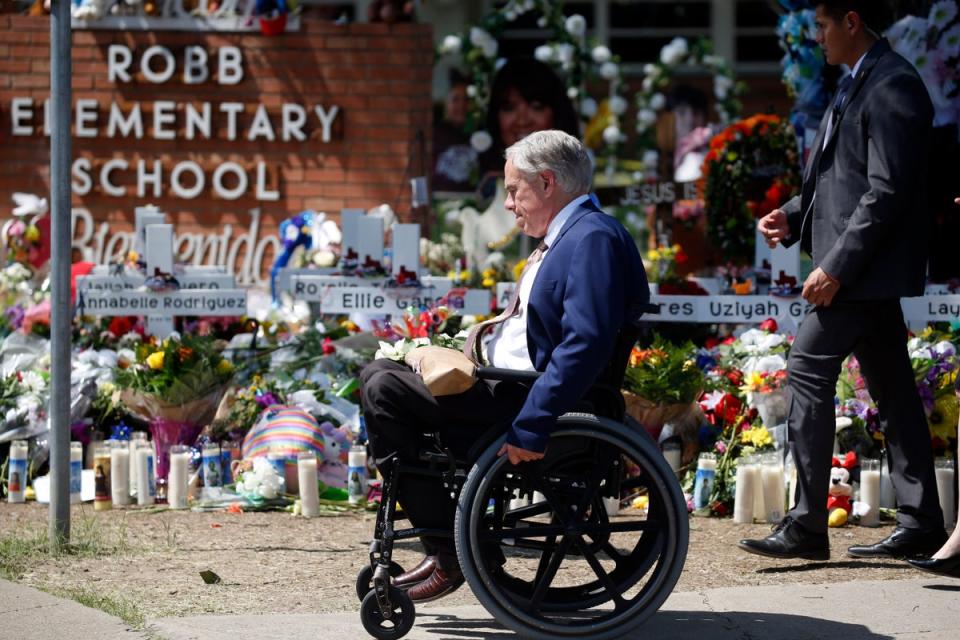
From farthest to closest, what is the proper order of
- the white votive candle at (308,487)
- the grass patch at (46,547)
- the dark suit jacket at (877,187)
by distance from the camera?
1. the white votive candle at (308,487)
2. the grass patch at (46,547)
3. the dark suit jacket at (877,187)

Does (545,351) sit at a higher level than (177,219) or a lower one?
lower

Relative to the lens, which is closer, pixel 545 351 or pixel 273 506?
pixel 545 351

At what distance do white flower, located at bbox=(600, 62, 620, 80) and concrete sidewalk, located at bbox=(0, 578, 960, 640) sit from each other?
301 inches

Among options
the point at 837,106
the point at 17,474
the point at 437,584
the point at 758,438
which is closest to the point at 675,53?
the point at 758,438

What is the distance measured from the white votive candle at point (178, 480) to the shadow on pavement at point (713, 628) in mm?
2059

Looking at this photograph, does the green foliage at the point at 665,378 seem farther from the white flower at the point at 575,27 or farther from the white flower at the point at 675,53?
the white flower at the point at 675,53

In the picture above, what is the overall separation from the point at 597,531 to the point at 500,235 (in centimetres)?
706

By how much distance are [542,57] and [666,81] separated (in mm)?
1435

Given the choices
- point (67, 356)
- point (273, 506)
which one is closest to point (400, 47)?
point (273, 506)

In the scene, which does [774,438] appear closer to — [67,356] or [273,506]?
[273,506]

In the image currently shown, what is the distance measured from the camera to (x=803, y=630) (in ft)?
12.8

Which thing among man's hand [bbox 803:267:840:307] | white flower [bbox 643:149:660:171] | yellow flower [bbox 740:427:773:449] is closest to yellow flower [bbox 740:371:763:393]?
yellow flower [bbox 740:427:773:449]

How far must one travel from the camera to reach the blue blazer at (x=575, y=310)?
356cm

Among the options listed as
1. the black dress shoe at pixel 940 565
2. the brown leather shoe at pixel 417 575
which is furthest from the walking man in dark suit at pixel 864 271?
the brown leather shoe at pixel 417 575
